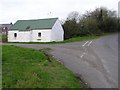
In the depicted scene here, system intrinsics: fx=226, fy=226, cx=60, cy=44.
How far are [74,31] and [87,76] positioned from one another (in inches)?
1849

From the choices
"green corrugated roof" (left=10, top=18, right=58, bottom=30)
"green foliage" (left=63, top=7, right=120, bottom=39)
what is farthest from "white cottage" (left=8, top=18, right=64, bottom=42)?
"green foliage" (left=63, top=7, right=120, bottom=39)

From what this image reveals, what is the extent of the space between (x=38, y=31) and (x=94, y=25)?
17299 mm

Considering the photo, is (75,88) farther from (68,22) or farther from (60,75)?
(68,22)

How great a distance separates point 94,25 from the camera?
60625 mm

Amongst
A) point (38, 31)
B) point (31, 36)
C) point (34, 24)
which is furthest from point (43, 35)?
point (34, 24)

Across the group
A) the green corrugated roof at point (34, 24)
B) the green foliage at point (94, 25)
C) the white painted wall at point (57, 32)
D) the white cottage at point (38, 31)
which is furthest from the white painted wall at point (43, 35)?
the green foliage at point (94, 25)

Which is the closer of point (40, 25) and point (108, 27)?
point (40, 25)

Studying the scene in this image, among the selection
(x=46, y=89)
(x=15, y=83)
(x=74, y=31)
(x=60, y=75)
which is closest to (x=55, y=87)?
(x=46, y=89)

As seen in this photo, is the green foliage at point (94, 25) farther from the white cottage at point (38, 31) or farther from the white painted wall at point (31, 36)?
the white painted wall at point (31, 36)

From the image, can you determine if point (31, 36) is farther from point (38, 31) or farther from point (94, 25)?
point (94, 25)

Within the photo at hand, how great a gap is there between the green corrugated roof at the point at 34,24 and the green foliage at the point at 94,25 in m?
7.54

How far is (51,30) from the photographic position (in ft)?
160

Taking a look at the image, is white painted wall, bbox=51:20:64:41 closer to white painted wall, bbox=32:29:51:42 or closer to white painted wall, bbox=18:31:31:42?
white painted wall, bbox=32:29:51:42

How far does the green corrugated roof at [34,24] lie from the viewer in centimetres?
5061
